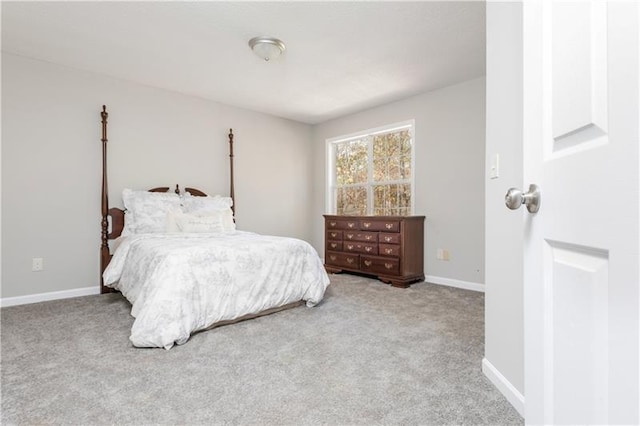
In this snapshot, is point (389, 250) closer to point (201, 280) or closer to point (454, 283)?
point (454, 283)

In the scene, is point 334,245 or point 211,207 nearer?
point 211,207

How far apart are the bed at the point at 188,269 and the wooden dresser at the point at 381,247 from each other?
117cm

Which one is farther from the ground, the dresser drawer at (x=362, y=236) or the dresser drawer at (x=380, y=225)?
the dresser drawer at (x=380, y=225)

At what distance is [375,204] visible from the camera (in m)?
4.80

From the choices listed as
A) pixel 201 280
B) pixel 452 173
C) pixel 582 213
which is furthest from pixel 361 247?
pixel 582 213

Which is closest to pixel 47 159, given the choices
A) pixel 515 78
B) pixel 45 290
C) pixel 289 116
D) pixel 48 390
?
pixel 45 290

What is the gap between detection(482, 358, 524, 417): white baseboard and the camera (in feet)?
4.50

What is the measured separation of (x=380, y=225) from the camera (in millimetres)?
4051

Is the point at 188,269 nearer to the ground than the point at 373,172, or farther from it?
nearer to the ground

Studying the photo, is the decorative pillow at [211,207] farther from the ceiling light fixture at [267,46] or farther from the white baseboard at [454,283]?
the white baseboard at [454,283]

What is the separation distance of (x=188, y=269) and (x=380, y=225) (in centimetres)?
243

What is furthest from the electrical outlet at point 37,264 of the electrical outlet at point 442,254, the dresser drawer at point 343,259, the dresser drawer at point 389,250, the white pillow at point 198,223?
the electrical outlet at point 442,254

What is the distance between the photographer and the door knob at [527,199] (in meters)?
0.70

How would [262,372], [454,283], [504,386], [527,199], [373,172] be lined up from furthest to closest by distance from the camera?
1. [373,172]
2. [454,283]
3. [262,372]
4. [504,386]
5. [527,199]
